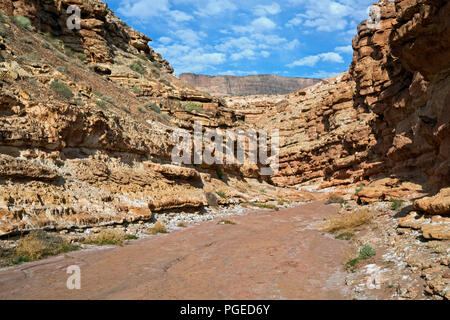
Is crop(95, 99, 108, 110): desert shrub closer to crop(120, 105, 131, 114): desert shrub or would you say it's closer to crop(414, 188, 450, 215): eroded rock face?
crop(120, 105, 131, 114): desert shrub

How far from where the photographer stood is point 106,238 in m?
10.1

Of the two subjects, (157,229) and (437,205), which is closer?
(437,205)

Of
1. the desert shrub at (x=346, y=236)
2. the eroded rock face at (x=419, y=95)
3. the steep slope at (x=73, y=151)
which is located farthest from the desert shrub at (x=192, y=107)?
the desert shrub at (x=346, y=236)

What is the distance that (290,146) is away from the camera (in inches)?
2031

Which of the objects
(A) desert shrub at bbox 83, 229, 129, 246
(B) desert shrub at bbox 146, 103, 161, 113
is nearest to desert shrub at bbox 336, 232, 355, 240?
(A) desert shrub at bbox 83, 229, 129, 246

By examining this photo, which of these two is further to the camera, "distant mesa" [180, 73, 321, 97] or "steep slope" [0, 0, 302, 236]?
"distant mesa" [180, 73, 321, 97]

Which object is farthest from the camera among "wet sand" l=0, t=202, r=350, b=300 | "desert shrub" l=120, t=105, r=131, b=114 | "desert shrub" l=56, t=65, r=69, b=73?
"desert shrub" l=120, t=105, r=131, b=114

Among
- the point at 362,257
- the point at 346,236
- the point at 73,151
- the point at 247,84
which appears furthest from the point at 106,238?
the point at 247,84

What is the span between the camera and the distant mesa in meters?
169

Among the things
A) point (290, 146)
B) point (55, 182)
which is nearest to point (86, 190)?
point (55, 182)

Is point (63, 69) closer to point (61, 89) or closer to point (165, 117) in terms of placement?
point (61, 89)

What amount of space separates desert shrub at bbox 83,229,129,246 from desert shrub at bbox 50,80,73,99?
28.7ft

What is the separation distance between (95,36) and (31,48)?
15.0m

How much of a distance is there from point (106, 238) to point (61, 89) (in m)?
9.45
